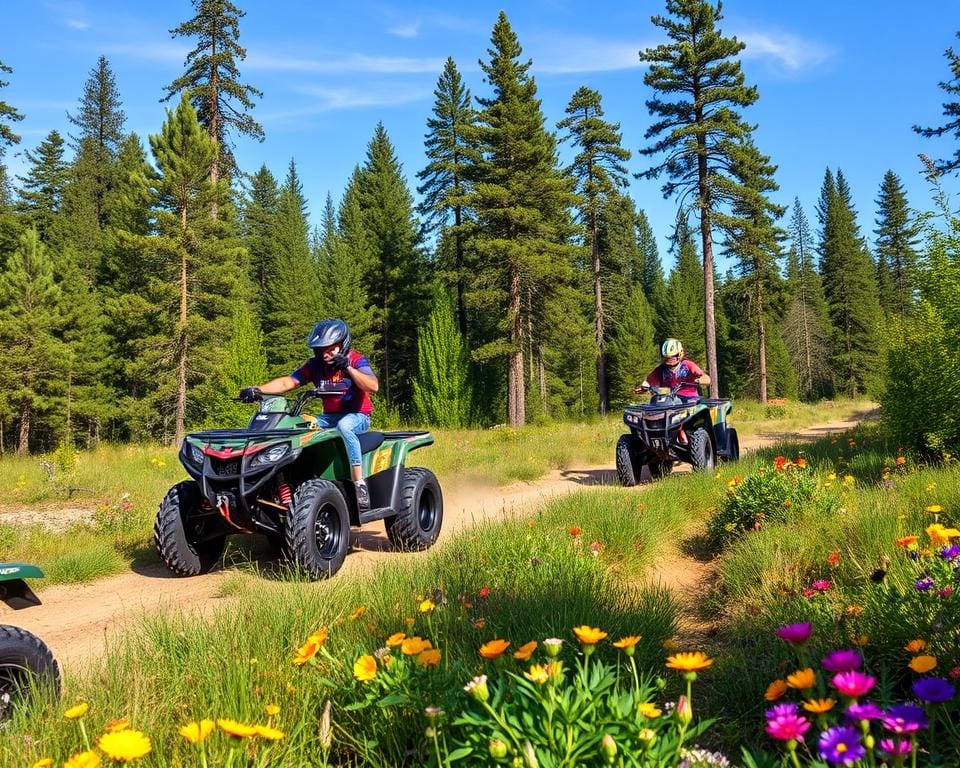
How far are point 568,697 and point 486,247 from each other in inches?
1060

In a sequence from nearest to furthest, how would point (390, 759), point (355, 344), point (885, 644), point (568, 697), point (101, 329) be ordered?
point (568, 697) < point (390, 759) < point (885, 644) < point (101, 329) < point (355, 344)

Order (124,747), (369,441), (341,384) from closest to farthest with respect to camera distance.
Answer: (124,747) < (341,384) < (369,441)

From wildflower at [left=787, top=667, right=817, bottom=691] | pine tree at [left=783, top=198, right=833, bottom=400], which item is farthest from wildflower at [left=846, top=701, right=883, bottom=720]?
pine tree at [left=783, top=198, right=833, bottom=400]

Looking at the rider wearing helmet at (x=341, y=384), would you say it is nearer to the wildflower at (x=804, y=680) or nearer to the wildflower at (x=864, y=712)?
the wildflower at (x=804, y=680)

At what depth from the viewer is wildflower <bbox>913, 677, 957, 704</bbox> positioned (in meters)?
1.42

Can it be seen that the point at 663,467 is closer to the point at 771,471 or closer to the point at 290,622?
the point at 771,471

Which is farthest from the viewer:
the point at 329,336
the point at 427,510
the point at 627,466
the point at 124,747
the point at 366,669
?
the point at 627,466

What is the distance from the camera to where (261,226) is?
55.3 meters

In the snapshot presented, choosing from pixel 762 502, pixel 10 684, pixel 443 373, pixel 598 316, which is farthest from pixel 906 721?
pixel 598 316

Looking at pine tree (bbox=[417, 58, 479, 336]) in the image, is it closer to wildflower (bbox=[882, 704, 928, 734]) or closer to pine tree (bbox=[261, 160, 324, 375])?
pine tree (bbox=[261, 160, 324, 375])

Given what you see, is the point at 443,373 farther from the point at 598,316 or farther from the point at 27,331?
the point at 27,331

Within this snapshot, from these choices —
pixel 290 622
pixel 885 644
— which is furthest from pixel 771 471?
pixel 290 622

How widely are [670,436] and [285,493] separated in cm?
601

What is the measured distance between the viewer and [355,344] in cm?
4025
